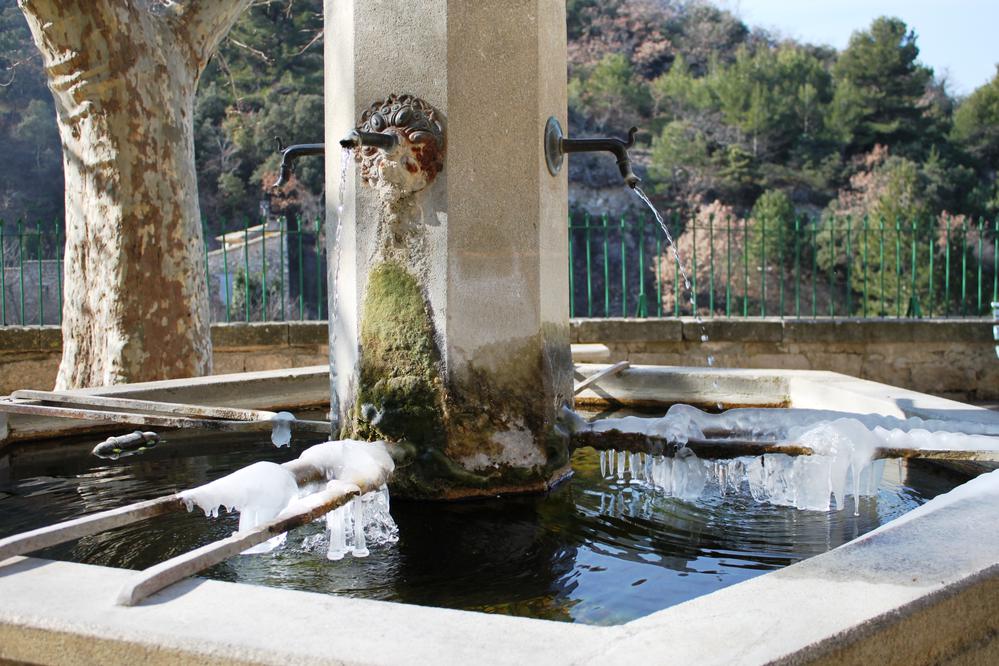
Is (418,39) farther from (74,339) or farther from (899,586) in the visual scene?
(74,339)

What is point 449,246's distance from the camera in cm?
296

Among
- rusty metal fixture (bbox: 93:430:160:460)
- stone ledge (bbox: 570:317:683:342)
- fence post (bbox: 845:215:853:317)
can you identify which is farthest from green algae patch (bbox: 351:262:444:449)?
fence post (bbox: 845:215:853:317)

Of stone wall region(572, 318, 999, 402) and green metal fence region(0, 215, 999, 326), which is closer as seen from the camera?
stone wall region(572, 318, 999, 402)

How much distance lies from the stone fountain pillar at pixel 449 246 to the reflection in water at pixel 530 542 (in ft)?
0.73

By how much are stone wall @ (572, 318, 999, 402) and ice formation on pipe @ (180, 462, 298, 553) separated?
19.9 ft

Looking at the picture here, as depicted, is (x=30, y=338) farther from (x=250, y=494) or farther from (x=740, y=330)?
(x=250, y=494)

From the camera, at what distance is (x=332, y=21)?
320 cm

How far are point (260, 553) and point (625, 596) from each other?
0.99 metres

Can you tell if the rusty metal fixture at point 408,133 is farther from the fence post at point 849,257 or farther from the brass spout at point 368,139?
the fence post at point 849,257

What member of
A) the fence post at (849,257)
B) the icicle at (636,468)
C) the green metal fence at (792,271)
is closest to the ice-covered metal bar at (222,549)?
the icicle at (636,468)

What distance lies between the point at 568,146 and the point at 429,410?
1105 mm

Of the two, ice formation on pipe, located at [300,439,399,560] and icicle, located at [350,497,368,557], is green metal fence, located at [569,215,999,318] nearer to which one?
ice formation on pipe, located at [300,439,399,560]

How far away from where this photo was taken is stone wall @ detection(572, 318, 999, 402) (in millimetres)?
8117

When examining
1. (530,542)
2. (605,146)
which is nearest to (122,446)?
(530,542)
